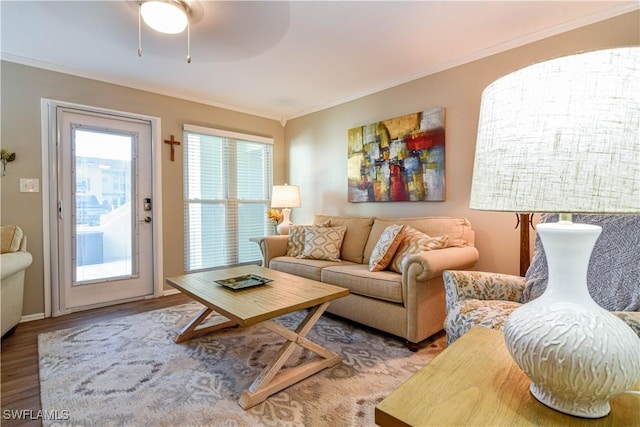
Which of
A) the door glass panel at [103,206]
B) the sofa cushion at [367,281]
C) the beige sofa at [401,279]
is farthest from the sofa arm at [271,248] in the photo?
the door glass panel at [103,206]

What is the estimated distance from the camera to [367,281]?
7.84ft

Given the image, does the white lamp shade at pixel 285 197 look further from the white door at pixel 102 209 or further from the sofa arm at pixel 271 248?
the white door at pixel 102 209

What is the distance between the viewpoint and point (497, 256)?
262 cm

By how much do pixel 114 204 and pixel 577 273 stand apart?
374 cm

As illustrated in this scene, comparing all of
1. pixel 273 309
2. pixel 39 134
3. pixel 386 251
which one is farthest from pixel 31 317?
pixel 386 251

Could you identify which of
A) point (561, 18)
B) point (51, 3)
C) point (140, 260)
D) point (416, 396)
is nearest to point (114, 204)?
point (140, 260)

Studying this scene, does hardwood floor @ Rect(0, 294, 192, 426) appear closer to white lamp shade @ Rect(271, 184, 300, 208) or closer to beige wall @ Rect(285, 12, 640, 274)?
white lamp shade @ Rect(271, 184, 300, 208)

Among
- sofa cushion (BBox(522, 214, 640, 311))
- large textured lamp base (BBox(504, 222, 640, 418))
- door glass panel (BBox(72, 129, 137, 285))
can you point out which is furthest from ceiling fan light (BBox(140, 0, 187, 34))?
sofa cushion (BBox(522, 214, 640, 311))

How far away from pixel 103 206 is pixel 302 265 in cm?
215

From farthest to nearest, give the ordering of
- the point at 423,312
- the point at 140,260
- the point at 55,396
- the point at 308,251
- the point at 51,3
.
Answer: the point at 140,260, the point at 308,251, the point at 423,312, the point at 51,3, the point at 55,396

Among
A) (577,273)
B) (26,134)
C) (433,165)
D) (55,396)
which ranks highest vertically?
(26,134)

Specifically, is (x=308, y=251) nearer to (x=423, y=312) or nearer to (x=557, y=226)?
(x=423, y=312)

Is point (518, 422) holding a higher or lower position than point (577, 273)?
lower

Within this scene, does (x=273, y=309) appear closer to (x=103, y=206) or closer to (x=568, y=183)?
(x=568, y=183)
